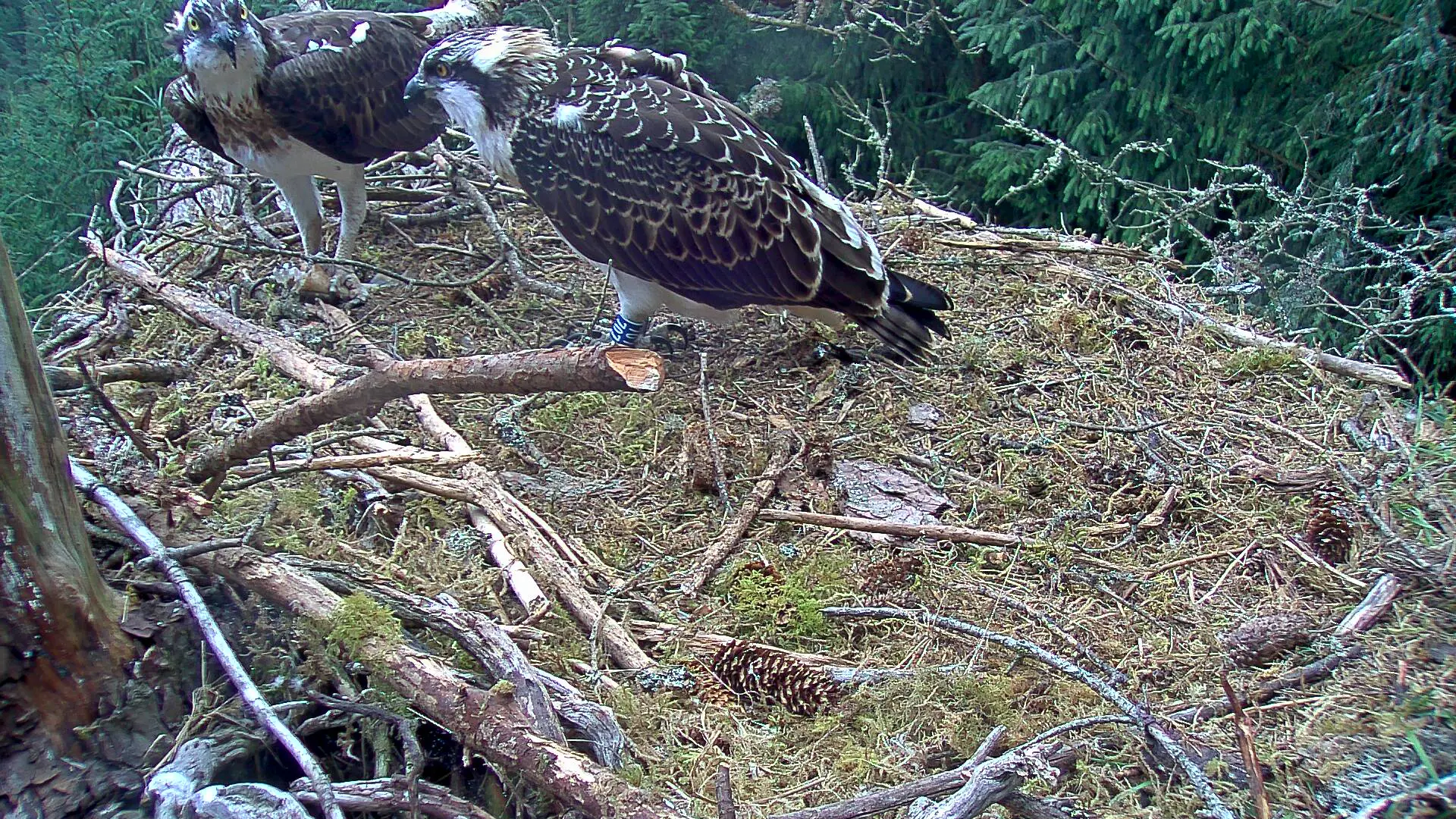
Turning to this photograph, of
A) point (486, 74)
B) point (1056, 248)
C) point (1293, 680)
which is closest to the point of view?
point (1293, 680)

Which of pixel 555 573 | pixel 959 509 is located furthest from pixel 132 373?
pixel 959 509

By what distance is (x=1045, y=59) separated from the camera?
19.6 feet

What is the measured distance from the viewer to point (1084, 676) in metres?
2.04

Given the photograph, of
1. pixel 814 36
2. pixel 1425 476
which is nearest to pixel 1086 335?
pixel 1425 476

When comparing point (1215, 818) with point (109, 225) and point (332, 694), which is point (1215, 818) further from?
point (109, 225)

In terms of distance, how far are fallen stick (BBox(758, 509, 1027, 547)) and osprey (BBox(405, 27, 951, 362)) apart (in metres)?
0.83

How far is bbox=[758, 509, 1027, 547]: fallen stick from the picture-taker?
9.22 ft

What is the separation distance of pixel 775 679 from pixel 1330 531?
1611 millimetres

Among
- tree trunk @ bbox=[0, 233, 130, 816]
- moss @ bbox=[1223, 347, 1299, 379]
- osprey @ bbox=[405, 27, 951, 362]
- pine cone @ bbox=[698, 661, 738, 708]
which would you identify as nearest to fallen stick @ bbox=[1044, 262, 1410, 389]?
moss @ bbox=[1223, 347, 1299, 379]

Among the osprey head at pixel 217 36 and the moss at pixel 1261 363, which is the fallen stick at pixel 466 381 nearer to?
the osprey head at pixel 217 36

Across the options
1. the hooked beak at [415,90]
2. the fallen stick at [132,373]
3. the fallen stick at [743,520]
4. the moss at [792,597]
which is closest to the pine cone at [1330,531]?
the moss at [792,597]

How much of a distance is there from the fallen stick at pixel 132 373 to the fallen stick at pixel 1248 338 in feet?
10.9

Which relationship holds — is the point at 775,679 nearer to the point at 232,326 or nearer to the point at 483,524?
the point at 483,524

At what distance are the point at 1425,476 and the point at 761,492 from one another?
5.79 feet
